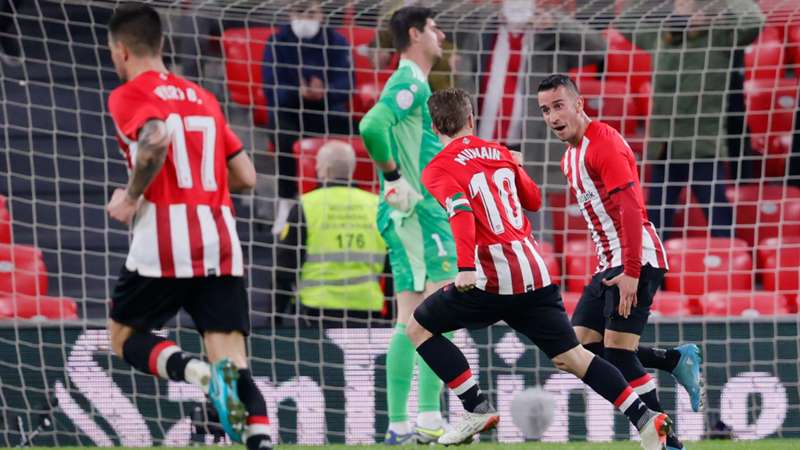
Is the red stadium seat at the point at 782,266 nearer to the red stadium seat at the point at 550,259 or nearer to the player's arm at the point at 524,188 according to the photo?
the red stadium seat at the point at 550,259

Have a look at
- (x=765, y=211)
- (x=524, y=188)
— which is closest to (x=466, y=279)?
(x=524, y=188)

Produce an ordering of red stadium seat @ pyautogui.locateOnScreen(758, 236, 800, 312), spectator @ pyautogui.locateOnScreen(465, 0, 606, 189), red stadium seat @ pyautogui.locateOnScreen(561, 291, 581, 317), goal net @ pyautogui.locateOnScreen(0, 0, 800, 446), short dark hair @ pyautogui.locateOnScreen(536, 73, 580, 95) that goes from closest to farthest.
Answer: short dark hair @ pyautogui.locateOnScreen(536, 73, 580, 95)
goal net @ pyautogui.locateOnScreen(0, 0, 800, 446)
red stadium seat @ pyautogui.locateOnScreen(561, 291, 581, 317)
red stadium seat @ pyautogui.locateOnScreen(758, 236, 800, 312)
spectator @ pyautogui.locateOnScreen(465, 0, 606, 189)

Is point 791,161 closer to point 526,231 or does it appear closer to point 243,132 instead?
point 243,132

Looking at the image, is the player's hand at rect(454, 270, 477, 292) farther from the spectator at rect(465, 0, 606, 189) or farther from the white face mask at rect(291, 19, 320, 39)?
the white face mask at rect(291, 19, 320, 39)

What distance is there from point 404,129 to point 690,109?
3.16 meters

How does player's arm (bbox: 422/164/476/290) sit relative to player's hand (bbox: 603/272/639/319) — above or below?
above

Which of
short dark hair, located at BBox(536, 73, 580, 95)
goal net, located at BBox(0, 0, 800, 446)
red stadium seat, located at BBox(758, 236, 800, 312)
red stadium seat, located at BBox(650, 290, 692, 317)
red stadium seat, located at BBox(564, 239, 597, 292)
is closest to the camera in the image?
short dark hair, located at BBox(536, 73, 580, 95)

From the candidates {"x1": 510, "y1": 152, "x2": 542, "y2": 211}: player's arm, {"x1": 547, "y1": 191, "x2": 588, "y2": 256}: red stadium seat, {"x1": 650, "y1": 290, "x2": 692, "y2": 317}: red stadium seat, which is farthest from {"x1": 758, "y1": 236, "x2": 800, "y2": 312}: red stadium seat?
{"x1": 510, "y1": 152, "x2": 542, "y2": 211}: player's arm

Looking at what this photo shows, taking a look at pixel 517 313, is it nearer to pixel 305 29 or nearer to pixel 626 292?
pixel 626 292

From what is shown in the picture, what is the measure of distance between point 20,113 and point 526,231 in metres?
5.17

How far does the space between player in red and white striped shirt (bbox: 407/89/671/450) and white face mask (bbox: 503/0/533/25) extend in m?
2.87

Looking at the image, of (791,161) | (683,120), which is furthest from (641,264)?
(791,161)

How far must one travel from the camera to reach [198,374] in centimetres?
471

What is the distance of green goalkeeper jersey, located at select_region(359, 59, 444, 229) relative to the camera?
649 cm
